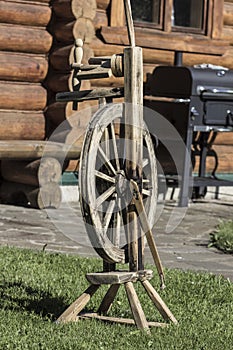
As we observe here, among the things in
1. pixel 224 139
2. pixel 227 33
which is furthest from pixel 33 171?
pixel 227 33

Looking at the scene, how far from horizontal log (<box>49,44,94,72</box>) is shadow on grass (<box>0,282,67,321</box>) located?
3.93 meters

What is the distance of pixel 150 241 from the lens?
4.27 m

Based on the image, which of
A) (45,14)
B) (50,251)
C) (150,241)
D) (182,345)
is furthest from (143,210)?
(45,14)

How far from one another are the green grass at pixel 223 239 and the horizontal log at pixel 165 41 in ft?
8.98

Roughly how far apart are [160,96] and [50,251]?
3490 mm

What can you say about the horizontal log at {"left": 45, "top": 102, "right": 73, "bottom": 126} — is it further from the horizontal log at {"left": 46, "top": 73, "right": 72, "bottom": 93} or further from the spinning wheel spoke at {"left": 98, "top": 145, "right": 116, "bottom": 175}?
the spinning wheel spoke at {"left": 98, "top": 145, "right": 116, "bottom": 175}

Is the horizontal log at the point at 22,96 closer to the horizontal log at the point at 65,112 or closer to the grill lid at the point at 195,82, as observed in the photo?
the horizontal log at the point at 65,112

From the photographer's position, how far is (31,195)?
8.71 m

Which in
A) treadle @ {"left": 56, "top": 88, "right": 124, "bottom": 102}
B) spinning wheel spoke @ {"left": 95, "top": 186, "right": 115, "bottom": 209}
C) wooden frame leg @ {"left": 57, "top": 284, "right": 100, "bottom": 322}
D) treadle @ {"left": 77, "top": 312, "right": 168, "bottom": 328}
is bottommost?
treadle @ {"left": 77, "top": 312, "right": 168, "bottom": 328}

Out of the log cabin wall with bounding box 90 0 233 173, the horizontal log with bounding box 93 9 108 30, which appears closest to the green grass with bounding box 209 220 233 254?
the log cabin wall with bounding box 90 0 233 173

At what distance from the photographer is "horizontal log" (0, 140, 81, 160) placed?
8.19 m

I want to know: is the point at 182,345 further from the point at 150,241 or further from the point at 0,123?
the point at 0,123

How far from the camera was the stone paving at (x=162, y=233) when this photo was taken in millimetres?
6469

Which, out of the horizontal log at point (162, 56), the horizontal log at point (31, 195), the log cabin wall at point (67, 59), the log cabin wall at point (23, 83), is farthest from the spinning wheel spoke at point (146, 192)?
the horizontal log at point (162, 56)
